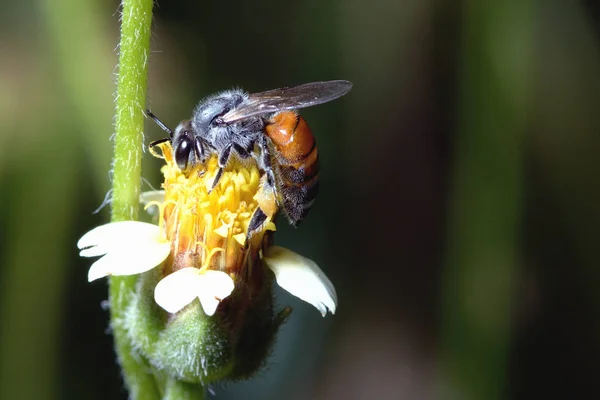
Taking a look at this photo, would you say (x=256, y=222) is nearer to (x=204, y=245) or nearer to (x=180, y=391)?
(x=204, y=245)

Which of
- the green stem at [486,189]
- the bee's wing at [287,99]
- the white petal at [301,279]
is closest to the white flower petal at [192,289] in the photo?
the white petal at [301,279]

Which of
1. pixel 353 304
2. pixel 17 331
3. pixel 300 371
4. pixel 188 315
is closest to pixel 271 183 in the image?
pixel 188 315

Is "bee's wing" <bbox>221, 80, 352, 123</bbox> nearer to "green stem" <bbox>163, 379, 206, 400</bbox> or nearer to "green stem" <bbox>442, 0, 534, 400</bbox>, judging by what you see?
"green stem" <bbox>163, 379, 206, 400</bbox>

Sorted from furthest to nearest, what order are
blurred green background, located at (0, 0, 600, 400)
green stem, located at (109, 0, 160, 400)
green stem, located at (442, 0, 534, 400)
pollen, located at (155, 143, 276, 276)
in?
1. green stem, located at (442, 0, 534, 400)
2. blurred green background, located at (0, 0, 600, 400)
3. pollen, located at (155, 143, 276, 276)
4. green stem, located at (109, 0, 160, 400)

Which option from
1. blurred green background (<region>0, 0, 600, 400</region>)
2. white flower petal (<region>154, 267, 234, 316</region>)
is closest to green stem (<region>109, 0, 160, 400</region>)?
white flower petal (<region>154, 267, 234, 316</region>)

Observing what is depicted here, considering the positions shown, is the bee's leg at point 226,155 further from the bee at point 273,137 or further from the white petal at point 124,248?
the white petal at point 124,248

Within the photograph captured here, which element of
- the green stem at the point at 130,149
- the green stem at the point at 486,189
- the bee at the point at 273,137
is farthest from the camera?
the green stem at the point at 486,189

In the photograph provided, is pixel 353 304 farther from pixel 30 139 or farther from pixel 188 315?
pixel 188 315
